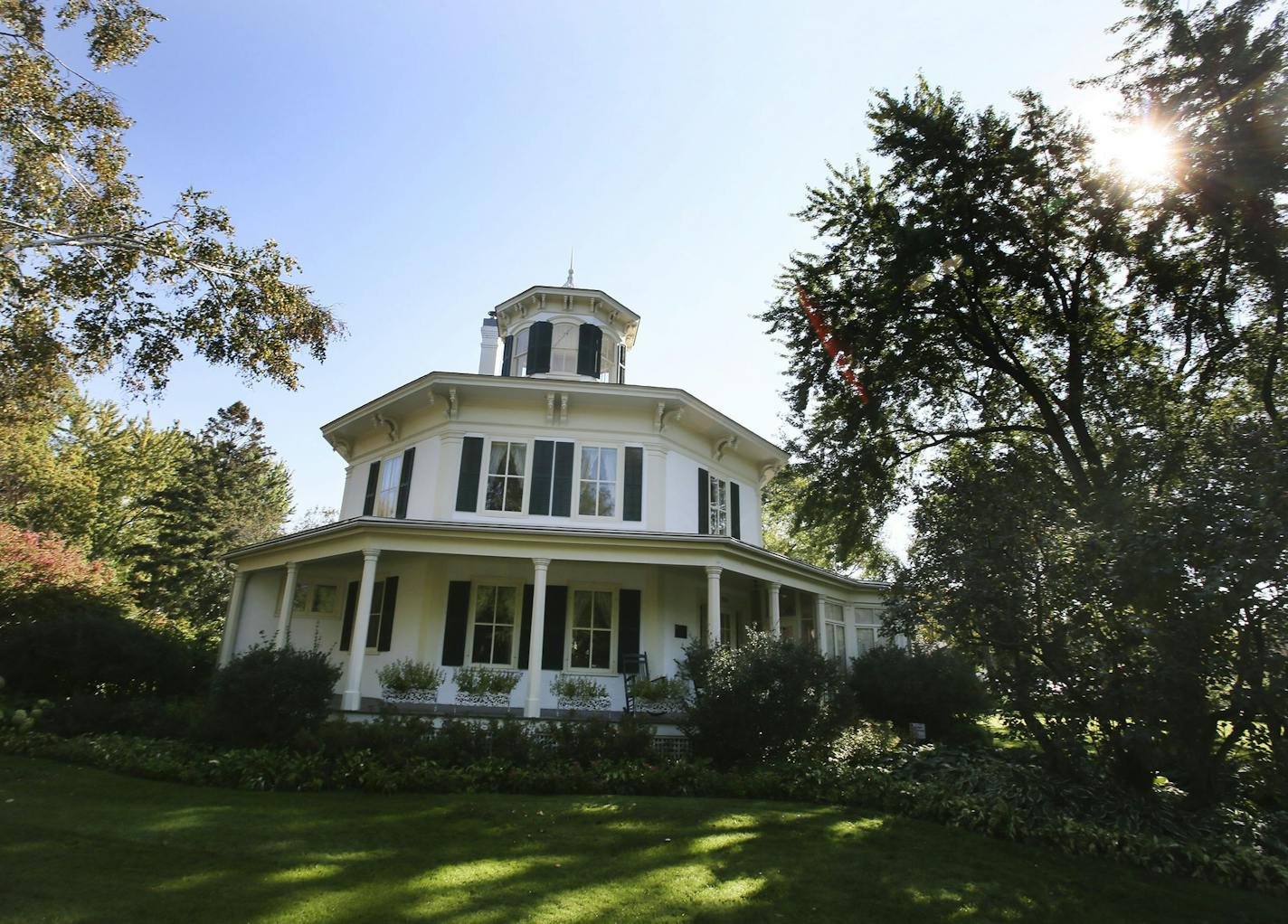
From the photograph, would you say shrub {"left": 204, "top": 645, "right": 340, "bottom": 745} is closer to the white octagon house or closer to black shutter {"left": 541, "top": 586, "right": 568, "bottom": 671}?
the white octagon house

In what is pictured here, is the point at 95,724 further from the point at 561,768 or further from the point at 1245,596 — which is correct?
the point at 1245,596

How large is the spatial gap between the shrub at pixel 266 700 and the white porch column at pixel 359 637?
1.51 m

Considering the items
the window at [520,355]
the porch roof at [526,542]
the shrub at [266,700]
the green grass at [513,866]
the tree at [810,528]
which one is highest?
the window at [520,355]

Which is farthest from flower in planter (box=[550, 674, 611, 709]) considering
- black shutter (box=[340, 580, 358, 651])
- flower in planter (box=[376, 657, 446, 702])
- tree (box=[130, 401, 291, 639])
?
tree (box=[130, 401, 291, 639])

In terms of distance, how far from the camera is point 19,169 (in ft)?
39.1

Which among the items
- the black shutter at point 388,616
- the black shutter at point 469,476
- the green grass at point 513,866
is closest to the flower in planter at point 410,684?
the black shutter at point 388,616

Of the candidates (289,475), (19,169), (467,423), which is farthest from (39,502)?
(467,423)

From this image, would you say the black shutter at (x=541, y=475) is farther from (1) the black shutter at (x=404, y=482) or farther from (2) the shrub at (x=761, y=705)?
(2) the shrub at (x=761, y=705)

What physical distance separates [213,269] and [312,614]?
8.44 meters

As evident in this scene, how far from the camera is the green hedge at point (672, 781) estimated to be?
7.72 meters

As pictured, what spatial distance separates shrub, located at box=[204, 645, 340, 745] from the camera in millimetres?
10094

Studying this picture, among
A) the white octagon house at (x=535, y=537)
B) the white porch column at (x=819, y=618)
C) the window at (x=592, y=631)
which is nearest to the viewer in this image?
the white octagon house at (x=535, y=537)

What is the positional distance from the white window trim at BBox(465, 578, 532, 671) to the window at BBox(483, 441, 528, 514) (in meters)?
1.54

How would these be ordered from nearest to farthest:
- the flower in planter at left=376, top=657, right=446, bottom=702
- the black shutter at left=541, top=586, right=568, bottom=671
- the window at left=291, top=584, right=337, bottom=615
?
the flower in planter at left=376, top=657, right=446, bottom=702 → the black shutter at left=541, top=586, right=568, bottom=671 → the window at left=291, top=584, right=337, bottom=615
